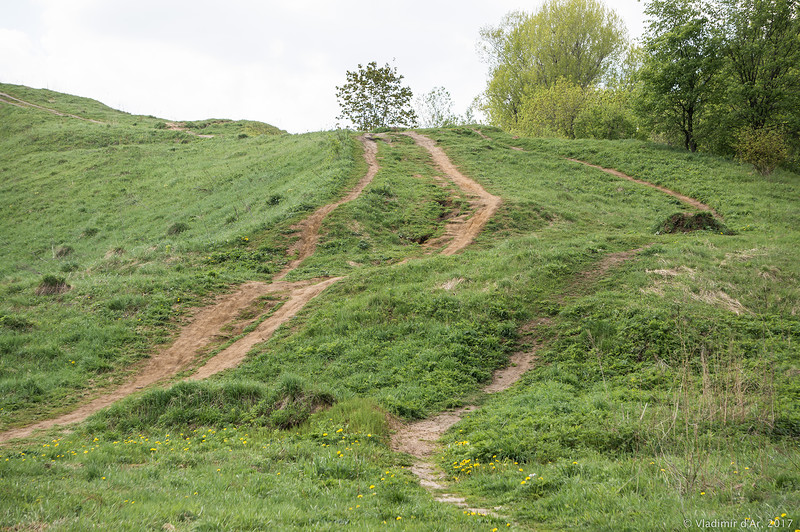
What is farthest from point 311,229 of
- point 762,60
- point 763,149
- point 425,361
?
point 762,60

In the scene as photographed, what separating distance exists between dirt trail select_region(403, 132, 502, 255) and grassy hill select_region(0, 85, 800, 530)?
0.57 meters

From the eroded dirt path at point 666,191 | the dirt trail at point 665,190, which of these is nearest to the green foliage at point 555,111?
the dirt trail at point 665,190

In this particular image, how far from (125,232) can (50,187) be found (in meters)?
13.5

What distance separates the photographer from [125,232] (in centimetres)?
2616

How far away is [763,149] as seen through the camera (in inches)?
1031

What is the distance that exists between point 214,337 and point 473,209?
12.3 metres

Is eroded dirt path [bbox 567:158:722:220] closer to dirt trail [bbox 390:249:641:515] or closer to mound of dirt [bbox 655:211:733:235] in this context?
mound of dirt [bbox 655:211:733:235]

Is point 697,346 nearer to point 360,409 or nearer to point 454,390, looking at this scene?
point 454,390

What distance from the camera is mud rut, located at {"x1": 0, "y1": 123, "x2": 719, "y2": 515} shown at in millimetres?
8125

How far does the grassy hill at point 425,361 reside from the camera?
523cm

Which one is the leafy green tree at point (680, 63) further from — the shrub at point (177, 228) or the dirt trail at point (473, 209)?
the shrub at point (177, 228)

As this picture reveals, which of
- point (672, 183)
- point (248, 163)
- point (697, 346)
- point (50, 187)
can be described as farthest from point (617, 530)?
point (50, 187)

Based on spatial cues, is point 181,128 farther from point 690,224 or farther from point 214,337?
point 690,224

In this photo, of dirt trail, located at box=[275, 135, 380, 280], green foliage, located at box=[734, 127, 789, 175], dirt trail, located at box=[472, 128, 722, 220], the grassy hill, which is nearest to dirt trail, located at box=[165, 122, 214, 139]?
the grassy hill
